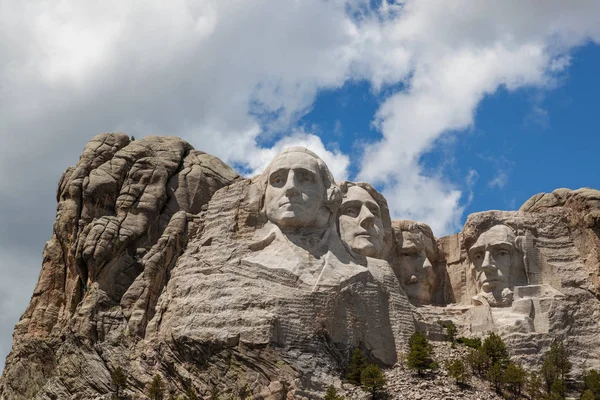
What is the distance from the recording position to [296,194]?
37344 millimetres

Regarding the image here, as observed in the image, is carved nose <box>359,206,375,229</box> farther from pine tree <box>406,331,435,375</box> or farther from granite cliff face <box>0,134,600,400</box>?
pine tree <box>406,331,435,375</box>

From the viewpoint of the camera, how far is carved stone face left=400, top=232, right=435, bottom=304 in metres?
40.9

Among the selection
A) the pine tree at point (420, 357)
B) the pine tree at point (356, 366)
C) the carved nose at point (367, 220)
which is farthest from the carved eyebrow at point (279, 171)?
the pine tree at point (420, 357)

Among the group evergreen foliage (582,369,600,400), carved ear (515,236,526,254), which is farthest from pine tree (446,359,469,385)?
carved ear (515,236,526,254)

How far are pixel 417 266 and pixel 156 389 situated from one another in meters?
9.86

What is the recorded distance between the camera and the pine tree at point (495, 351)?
3659 cm

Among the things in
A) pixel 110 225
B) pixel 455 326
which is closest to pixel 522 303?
pixel 455 326

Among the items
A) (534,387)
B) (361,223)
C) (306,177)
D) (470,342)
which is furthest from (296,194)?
(534,387)

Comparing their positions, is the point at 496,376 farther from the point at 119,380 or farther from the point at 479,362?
the point at 119,380

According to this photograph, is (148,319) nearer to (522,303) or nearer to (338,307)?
(338,307)

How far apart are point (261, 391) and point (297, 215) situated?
5.16 meters

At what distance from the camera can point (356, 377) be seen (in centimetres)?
3475

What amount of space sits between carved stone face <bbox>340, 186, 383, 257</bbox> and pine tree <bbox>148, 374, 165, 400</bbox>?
6.92 m

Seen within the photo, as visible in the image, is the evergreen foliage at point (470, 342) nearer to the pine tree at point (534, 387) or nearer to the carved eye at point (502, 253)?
the pine tree at point (534, 387)
